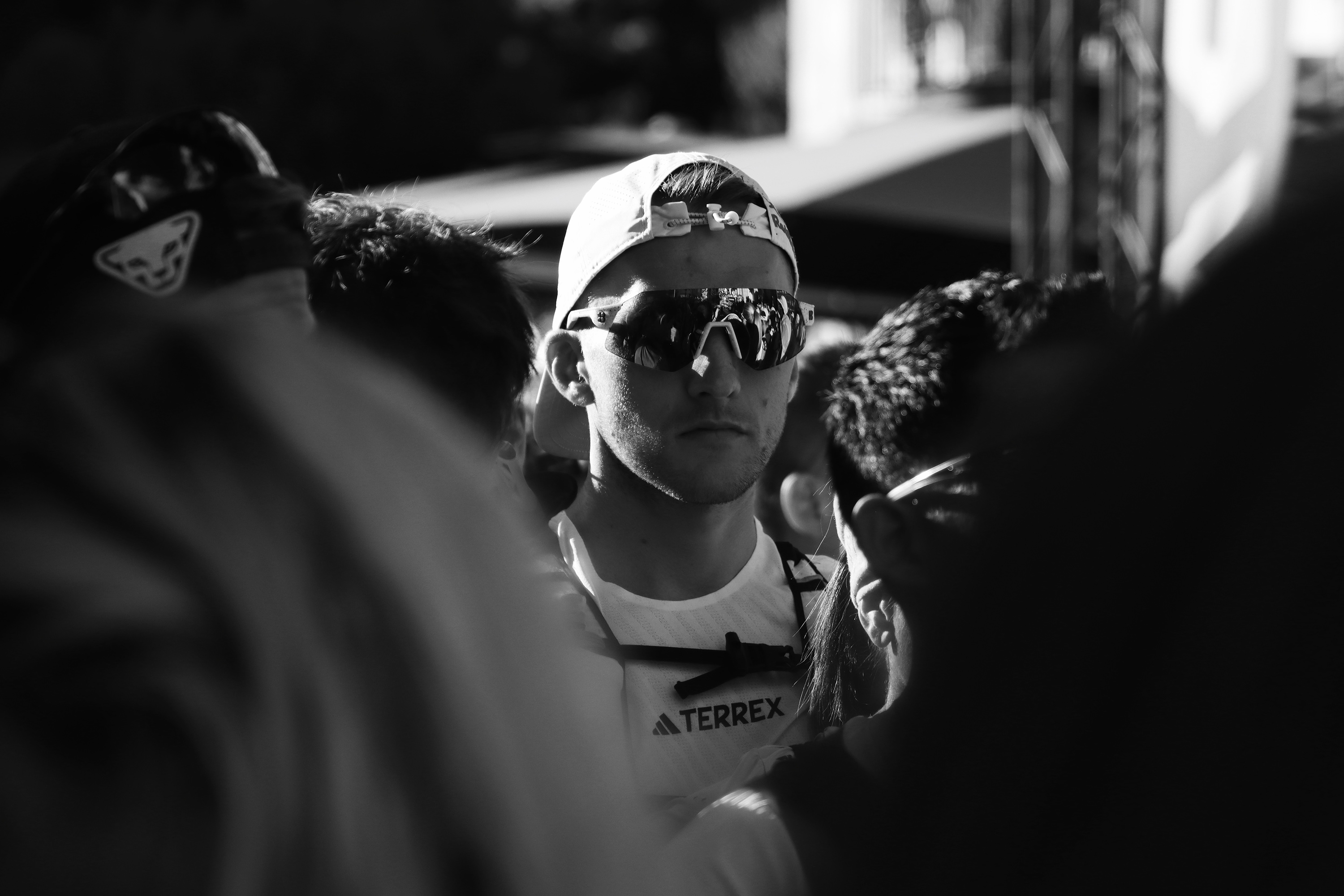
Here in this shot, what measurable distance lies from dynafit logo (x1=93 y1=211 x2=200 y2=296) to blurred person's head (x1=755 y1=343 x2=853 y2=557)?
1.77m

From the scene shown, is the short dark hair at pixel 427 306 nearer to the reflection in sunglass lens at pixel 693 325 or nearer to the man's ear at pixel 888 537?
the reflection in sunglass lens at pixel 693 325

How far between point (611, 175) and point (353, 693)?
165 centimetres

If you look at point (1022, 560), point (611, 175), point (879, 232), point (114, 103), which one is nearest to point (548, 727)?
point (1022, 560)

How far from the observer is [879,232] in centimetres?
882

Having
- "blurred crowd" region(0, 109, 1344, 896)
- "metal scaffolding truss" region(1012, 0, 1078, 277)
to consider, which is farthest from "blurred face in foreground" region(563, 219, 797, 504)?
"metal scaffolding truss" region(1012, 0, 1078, 277)

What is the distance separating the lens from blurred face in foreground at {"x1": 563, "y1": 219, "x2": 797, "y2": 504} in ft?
6.64

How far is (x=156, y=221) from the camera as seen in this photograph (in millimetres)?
1449

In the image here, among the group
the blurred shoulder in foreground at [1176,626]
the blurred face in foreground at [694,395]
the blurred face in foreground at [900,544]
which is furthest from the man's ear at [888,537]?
the blurred shoulder in foreground at [1176,626]

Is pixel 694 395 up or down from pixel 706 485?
up

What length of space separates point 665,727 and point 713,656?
0.43 feet

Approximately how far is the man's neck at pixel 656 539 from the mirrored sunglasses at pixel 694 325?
0.64ft

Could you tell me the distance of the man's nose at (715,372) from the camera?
2.01 meters

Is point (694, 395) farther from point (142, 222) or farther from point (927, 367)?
Answer: point (142, 222)

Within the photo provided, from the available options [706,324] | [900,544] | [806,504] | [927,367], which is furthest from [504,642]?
[806,504]
